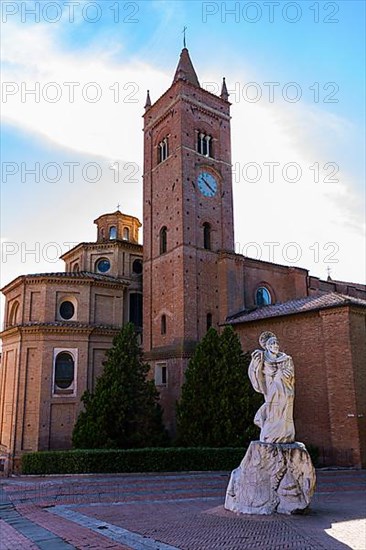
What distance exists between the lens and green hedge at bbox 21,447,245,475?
1723 cm

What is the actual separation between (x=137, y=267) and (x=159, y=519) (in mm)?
23067

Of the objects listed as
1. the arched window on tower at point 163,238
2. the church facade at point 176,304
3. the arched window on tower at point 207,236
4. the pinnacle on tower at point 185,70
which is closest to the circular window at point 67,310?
the church facade at point 176,304

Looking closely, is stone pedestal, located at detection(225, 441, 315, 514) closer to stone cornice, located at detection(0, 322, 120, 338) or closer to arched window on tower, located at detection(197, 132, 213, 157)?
stone cornice, located at detection(0, 322, 120, 338)

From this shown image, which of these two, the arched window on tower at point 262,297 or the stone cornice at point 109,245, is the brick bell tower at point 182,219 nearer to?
the stone cornice at point 109,245

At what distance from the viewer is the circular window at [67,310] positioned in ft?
87.8

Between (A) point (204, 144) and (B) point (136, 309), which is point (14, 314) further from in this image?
(A) point (204, 144)

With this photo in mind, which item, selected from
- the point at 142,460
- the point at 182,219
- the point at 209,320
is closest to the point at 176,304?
the point at 209,320

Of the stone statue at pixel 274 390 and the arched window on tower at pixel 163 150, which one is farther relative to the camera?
the arched window on tower at pixel 163 150

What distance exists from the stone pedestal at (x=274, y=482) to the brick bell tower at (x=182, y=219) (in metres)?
14.3

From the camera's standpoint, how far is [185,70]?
30000 mm

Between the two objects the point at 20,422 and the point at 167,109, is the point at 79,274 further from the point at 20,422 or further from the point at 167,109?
the point at 167,109

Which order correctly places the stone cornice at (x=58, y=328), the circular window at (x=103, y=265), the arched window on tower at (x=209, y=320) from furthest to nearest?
the circular window at (x=103, y=265), the arched window on tower at (x=209, y=320), the stone cornice at (x=58, y=328)

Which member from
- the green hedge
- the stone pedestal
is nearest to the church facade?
the green hedge

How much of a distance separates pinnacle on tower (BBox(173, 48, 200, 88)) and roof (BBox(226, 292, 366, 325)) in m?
14.6
